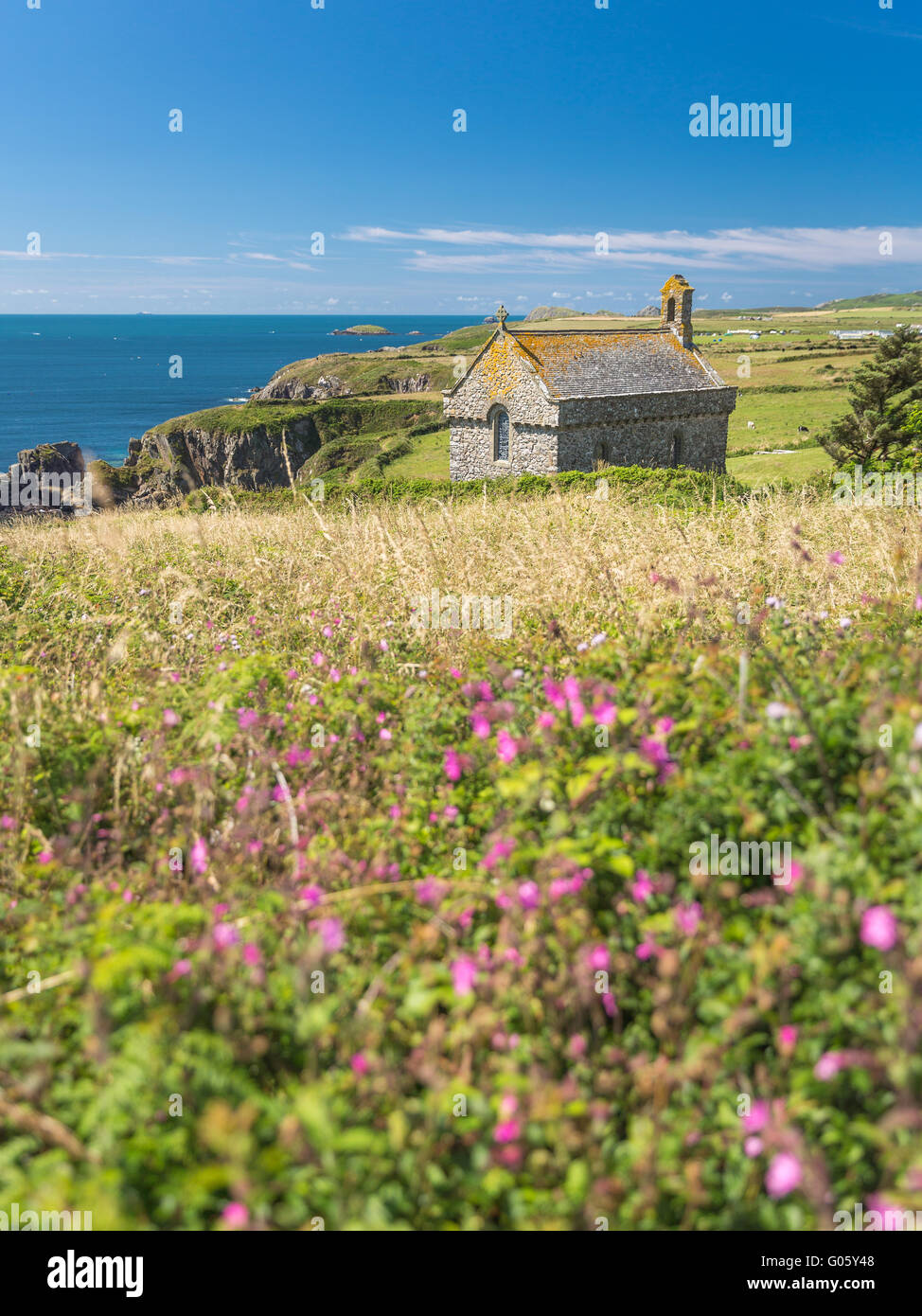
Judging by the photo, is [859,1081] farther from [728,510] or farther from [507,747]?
[728,510]

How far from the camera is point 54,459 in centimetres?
7100

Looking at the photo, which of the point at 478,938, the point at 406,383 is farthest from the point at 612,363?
the point at 406,383

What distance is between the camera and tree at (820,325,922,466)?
27609mm

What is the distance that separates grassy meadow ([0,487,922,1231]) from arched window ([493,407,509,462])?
3084cm

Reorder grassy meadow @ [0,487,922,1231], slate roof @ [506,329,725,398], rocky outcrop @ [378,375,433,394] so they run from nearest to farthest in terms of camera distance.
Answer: grassy meadow @ [0,487,922,1231]
slate roof @ [506,329,725,398]
rocky outcrop @ [378,375,433,394]

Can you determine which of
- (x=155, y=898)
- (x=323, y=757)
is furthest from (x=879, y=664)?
(x=155, y=898)

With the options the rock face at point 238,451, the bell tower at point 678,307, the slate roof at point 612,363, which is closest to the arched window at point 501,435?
the slate roof at point 612,363

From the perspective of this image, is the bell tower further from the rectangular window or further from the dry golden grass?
the dry golden grass

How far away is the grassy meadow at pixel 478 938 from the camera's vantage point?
73.3 inches

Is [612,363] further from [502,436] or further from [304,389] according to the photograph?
[304,389]

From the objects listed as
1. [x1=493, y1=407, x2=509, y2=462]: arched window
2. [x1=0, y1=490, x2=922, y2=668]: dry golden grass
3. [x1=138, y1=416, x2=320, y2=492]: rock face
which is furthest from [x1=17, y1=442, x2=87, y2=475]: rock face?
[x1=0, y1=490, x2=922, y2=668]: dry golden grass

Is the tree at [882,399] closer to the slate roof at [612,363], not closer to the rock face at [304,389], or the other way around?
the slate roof at [612,363]
